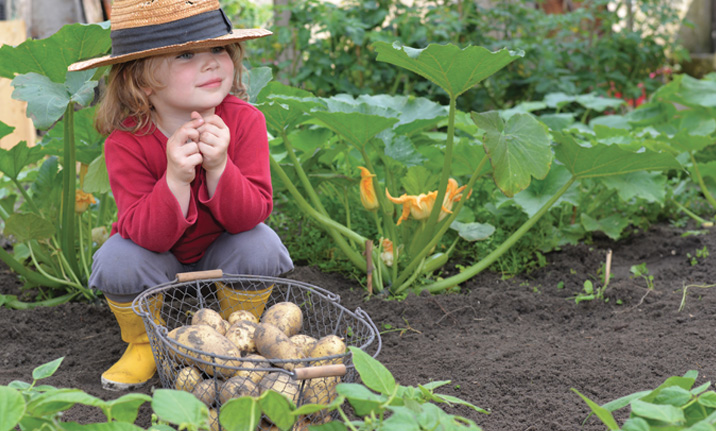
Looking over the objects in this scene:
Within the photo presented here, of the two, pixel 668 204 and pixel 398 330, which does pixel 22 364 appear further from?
pixel 668 204

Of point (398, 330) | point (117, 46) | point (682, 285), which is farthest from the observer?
point (682, 285)

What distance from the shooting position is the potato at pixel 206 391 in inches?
54.7

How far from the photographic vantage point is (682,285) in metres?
2.45

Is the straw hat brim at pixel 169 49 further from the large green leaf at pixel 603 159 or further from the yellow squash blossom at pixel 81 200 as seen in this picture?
the large green leaf at pixel 603 159

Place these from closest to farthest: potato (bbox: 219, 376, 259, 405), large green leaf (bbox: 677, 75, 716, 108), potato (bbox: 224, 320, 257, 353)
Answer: potato (bbox: 219, 376, 259, 405)
potato (bbox: 224, 320, 257, 353)
large green leaf (bbox: 677, 75, 716, 108)

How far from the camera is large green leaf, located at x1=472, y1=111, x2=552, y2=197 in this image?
1.94 m

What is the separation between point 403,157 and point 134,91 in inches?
35.8

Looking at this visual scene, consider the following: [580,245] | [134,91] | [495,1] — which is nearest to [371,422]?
[134,91]

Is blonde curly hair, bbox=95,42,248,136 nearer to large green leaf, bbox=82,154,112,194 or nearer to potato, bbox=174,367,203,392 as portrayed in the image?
large green leaf, bbox=82,154,112,194

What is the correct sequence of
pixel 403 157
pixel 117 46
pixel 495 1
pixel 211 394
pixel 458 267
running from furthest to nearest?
pixel 495 1 < pixel 458 267 < pixel 403 157 < pixel 117 46 < pixel 211 394

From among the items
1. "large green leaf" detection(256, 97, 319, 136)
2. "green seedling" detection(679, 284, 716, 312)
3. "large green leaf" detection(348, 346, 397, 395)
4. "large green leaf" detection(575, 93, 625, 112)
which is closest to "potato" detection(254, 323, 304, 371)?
"large green leaf" detection(348, 346, 397, 395)

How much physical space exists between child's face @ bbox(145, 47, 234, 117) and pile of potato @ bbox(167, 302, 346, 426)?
0.52 meters

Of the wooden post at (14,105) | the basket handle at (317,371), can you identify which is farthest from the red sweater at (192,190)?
the wooden post at (14,105)

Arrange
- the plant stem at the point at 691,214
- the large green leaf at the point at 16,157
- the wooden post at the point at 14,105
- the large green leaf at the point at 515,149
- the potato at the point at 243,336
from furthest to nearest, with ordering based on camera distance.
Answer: the wooden post at the point at 14,105
the plant stem at the point at 691,214
the large green leaf at the point at 16,157
the large green leaf at the point at 515,149
the potato at the point at 243,336
